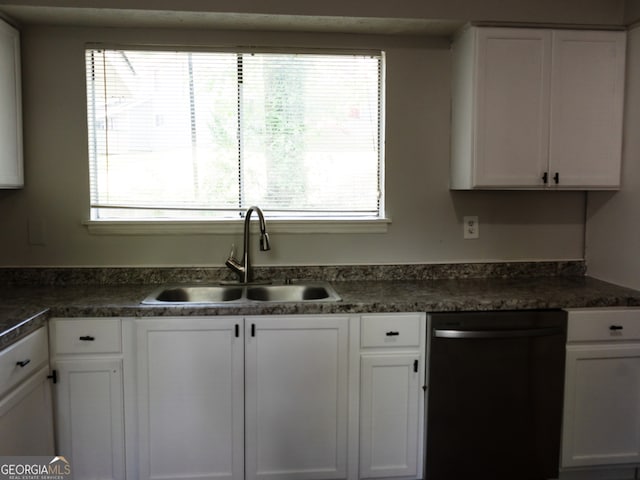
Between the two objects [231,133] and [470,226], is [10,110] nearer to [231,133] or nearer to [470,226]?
[231,133]

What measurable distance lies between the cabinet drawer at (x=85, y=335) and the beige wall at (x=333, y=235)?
0.57 metres

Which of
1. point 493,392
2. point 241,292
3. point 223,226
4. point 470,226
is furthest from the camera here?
point 470,226

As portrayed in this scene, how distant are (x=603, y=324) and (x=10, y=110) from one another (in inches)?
111

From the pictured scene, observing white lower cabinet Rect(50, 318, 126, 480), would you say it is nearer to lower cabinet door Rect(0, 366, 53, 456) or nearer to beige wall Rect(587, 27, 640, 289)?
lower cabinet door Rect(0, 366, 53, 456)

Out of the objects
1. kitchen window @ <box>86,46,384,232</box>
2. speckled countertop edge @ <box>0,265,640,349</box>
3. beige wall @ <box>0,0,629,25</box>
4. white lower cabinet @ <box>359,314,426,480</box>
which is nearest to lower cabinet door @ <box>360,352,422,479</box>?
white lower cabinet @ <box>359,314,426,480</box>

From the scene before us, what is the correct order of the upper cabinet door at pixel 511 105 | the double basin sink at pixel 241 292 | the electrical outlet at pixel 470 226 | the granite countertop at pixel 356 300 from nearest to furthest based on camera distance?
1. the granite countertop at pixel 356 300
2. the upper cabinet door at pixel 511 105
3. the double basin sink at pixel 241 292
4. the electrical outlet at pixel 470 226

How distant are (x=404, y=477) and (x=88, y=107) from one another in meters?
2.30

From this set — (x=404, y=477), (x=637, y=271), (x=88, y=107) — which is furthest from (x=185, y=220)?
(x=637, y=271)

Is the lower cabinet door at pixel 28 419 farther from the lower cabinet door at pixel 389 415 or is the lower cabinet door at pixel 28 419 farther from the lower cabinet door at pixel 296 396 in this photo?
the lower cabinet door at pixel 389 415

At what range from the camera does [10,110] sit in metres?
2.34

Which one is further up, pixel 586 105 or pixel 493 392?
pixel 586 105

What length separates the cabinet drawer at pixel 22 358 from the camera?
5.64 ft

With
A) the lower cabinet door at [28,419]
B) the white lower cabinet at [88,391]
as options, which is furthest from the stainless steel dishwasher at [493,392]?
the lower cabinet door at [28,419]

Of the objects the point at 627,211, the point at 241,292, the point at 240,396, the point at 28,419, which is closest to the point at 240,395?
the point at 240,396
